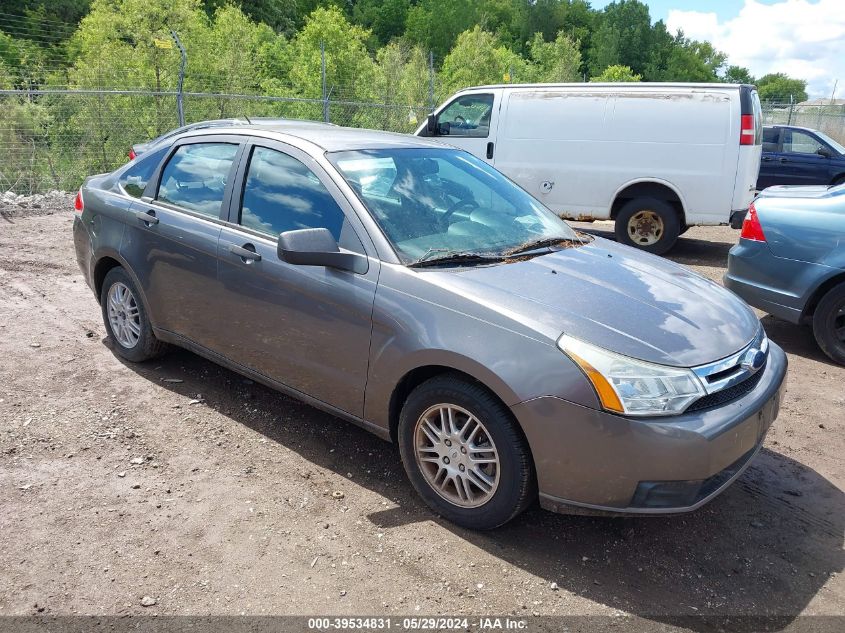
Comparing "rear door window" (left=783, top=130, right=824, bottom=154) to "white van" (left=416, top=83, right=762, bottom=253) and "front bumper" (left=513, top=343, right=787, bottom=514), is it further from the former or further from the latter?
"front bumper" (left=513, top=343, right=787, bottom=514)

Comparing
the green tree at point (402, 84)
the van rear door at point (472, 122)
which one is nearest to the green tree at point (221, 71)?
the green tree at point (402, 84)

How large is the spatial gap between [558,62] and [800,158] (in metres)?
21.7

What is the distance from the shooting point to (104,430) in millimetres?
4012

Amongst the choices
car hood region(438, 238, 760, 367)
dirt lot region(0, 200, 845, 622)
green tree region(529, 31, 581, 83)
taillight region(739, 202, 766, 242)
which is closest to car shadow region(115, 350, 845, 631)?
dirt lot region(0, 200, 845, 622)

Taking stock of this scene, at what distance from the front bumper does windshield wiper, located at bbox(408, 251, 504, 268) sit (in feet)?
2.83

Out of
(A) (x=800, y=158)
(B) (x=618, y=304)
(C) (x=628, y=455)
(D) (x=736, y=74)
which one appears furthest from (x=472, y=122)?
(D) (x=736, y=74)

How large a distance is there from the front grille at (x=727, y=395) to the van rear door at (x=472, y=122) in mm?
7379

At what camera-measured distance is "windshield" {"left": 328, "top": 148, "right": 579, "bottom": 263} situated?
11.2 feet

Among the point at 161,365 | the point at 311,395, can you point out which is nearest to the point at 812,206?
the point at 311,395

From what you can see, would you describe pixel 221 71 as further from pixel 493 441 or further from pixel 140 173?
pixel 493 441

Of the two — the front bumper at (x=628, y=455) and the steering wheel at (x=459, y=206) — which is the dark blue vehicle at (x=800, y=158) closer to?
the steering wheel at (x=459, y=206)

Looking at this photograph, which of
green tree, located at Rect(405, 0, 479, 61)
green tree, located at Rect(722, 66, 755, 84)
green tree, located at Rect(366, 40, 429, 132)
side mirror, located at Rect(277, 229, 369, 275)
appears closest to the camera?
side mirror, located at Rect(277, 229, 369, 275)

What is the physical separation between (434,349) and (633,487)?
97cm

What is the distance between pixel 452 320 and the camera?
296 centimetres
